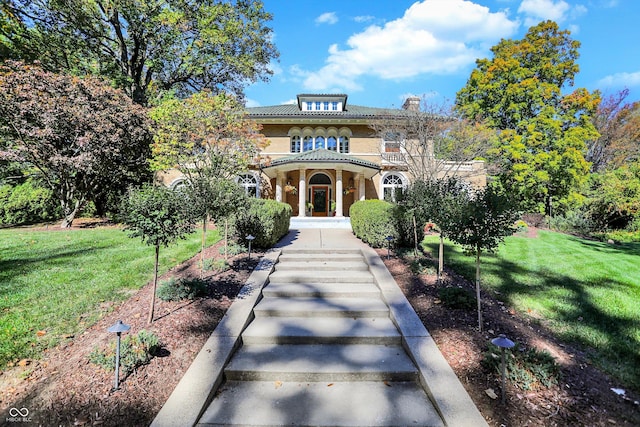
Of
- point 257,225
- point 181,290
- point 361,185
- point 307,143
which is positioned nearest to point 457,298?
point 181,290

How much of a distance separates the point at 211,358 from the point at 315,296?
2218 millimetres

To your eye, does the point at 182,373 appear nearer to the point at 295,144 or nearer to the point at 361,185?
the point at 361,185

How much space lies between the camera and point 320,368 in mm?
3414

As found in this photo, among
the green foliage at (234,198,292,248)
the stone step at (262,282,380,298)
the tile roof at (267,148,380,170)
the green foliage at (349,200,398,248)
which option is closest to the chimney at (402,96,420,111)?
the tile roof at (267,148,380,170)

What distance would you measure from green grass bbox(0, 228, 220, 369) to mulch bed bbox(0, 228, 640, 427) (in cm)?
34

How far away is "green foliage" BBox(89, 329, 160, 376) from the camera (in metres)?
3.10

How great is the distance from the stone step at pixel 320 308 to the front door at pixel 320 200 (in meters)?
18.0

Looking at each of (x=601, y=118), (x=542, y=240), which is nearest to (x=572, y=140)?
(x=542, y=240)

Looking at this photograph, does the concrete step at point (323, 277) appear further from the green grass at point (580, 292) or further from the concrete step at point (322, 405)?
the green grass at point (580, 292)

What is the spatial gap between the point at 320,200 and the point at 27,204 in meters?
18.0

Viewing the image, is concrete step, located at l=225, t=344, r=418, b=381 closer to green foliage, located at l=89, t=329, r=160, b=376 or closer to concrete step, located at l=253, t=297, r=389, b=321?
concrete step, located at l=253, t=297, r=389, b=321

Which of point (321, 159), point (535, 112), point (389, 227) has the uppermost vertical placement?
point (535, 112)

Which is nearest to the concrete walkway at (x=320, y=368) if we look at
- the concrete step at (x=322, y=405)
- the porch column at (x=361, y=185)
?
the concrete step at (x=322, y=405)

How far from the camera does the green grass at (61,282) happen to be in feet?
12.5
